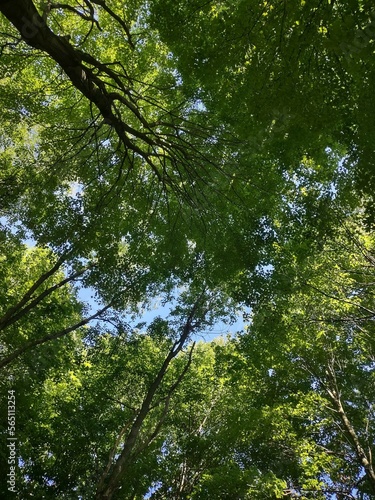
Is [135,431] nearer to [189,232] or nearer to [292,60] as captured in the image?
[189,232]

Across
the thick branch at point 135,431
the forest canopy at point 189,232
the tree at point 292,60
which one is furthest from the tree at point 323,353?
the tree at point 292,60

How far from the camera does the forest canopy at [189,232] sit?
364 centimetres

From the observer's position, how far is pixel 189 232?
6.61 m

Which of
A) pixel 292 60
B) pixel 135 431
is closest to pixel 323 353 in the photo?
pixel 135 431

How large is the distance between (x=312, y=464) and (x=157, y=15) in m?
9.09

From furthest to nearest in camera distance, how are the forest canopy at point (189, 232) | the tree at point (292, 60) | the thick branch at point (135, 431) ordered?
the thick branch at point (135, 431) < the forest canopy at point (189, 232) < the tree at point (292, 60)

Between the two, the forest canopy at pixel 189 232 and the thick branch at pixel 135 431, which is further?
the thick branch at pixel 135 431

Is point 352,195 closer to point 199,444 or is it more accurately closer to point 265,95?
point 265,95

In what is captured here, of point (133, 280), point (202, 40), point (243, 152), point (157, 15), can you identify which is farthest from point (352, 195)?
point (133, 280)

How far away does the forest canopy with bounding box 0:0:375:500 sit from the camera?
3637 mm

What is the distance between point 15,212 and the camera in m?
7.86

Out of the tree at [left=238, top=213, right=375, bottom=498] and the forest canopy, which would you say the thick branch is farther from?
the tree at [left=238, top=213, right=375, bottom=498]

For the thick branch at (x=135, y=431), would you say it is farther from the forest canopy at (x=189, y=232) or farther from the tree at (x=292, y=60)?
the tree at (x=292, y=60)

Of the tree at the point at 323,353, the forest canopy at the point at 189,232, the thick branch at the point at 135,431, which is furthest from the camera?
the tree at the point at 323,353
